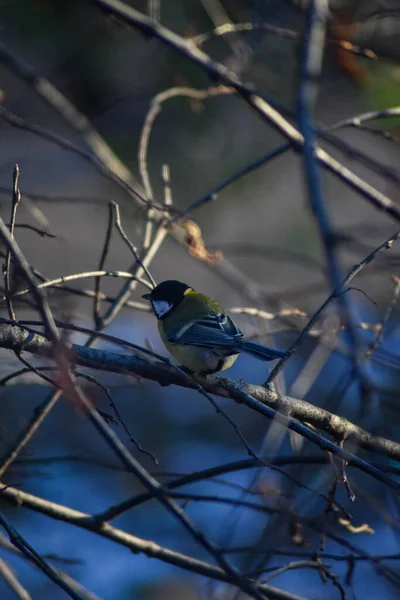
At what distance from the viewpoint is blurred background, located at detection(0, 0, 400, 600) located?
244 cm

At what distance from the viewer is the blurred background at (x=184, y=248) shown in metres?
2.44

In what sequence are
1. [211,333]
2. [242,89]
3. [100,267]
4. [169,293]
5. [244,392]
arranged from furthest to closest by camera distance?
[169,293] → [211,333] → [100,267] → [244,392] → [242,89]

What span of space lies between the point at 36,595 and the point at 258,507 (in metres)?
3.72

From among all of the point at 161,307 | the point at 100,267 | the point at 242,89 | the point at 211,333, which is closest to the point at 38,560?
the point at 100,267

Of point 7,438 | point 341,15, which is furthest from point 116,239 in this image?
point 7,438

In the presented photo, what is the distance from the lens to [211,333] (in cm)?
267

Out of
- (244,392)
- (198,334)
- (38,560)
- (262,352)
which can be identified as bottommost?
(38,560)

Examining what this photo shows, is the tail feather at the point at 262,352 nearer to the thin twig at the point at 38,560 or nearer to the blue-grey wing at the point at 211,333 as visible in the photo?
the blue-grey wing at the point at 211,333

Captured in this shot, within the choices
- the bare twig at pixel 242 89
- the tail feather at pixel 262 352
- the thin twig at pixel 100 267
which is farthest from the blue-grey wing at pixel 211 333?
the bare twig at pixel 242 89

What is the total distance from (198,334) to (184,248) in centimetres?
36

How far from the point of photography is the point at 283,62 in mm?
6590

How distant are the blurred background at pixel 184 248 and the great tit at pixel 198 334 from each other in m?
0.14

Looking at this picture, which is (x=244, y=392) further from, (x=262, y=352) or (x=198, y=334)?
(x=198, y=334)

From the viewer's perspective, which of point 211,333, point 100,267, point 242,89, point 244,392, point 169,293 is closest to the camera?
point 242,89
